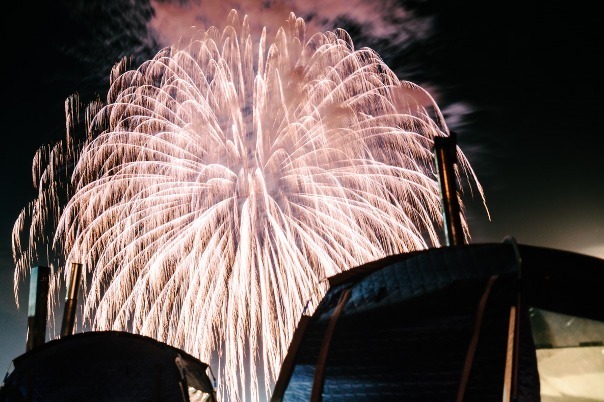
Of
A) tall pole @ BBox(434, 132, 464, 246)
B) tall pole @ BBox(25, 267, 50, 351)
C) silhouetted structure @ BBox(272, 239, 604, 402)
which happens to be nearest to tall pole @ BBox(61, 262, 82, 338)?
tall pole @ BBox(25, 267, 50, 351)

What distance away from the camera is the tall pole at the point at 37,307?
9.22 meters

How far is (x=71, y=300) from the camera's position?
9469 mm

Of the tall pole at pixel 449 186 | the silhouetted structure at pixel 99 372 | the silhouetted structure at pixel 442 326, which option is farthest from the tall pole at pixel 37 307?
the tall pole at pixel 449 186

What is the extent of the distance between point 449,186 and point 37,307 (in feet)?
25.6

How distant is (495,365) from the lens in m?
3.54

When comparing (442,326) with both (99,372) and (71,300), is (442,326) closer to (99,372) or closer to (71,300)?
(99,372)

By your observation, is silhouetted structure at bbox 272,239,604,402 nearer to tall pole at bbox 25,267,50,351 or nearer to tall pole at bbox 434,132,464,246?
tall pole at bbox 434,132,464,246

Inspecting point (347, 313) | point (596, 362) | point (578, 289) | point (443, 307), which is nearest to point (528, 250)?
point (578, 289)

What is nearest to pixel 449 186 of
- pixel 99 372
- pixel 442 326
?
pixel 442 326

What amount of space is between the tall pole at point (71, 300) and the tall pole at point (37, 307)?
1.23 feet

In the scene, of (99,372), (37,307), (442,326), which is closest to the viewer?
(442,326)

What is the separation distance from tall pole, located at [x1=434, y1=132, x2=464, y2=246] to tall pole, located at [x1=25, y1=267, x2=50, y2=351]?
7.60 meters

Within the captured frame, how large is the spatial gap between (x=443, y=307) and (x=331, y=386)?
1.03m

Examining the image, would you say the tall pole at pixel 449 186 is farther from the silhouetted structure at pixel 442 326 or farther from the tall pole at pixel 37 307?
the tall pole at pixel 37 307
